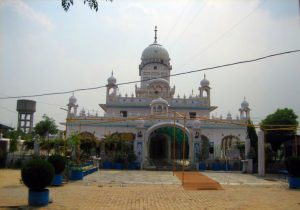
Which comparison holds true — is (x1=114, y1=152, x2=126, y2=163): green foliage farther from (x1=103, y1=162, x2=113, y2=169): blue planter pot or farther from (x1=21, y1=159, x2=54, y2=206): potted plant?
(x1=21, y1=159, x2=54, y2=206): potted plant

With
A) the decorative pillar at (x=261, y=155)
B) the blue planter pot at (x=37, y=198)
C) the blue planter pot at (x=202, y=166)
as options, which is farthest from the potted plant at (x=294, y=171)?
the blue planter pot at (x=202, y=166)

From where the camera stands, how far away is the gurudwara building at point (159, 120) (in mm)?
29438

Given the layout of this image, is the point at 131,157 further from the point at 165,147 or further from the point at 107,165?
the point at 165,147

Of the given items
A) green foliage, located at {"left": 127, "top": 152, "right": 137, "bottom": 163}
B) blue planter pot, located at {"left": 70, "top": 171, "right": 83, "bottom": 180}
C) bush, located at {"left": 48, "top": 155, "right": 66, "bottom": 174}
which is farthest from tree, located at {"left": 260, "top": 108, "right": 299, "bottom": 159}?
bush, located at {"left": 48, "top": 155, "right": 66, "bottom": 174}

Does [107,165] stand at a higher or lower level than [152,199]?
higher

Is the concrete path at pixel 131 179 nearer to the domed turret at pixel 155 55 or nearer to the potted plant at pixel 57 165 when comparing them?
the potted plant at pixel 57 165

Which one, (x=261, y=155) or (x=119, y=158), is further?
(x=119, y=158)

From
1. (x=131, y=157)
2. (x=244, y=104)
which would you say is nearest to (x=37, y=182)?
(x=131, y=157)

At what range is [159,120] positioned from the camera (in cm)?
3222

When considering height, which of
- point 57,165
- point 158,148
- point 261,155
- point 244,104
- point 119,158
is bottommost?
point 57,165

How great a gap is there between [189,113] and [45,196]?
30.9 metres

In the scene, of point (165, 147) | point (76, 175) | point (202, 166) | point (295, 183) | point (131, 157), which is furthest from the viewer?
point (165, 147)

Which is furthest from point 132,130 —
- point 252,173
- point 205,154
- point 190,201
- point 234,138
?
point 190,201

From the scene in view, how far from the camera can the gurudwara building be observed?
1159 inches
